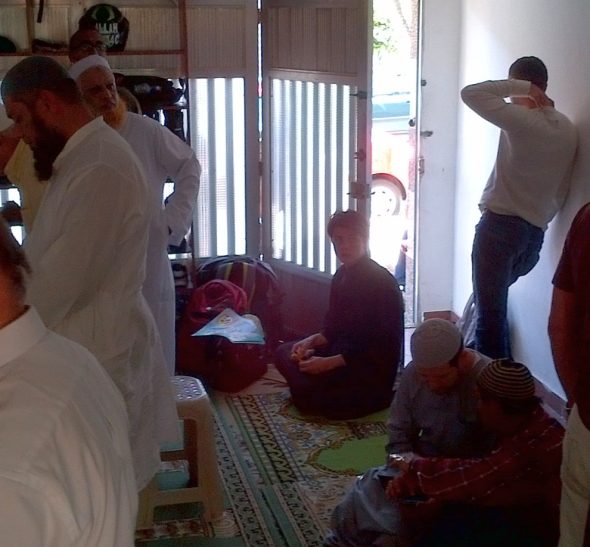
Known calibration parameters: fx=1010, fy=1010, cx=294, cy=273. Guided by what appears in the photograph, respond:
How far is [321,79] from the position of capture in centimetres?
473

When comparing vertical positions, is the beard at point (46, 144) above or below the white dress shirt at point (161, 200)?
above

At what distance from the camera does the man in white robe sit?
1.01m

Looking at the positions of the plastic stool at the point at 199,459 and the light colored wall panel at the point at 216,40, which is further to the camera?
the light colored wall panel at the point at 216,40

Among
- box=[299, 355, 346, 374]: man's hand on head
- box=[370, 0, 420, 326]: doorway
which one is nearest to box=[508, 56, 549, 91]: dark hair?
box=[370, 0, 420, 326]: doorway

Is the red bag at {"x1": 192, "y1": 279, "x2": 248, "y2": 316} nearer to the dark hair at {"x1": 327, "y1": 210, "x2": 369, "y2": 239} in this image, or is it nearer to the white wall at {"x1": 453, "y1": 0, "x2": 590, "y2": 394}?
the dark hair at {"x1": 327, "y1": 210, "x2": 369, "y2": 239}

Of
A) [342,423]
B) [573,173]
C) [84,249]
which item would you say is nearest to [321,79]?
[573,173]

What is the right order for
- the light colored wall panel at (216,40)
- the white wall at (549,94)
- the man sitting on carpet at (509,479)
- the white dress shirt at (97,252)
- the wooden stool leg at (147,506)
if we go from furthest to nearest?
the light colored wall panel at (216,40), the white wall at (549,94), the wooden stool leg at (147,506), the man sitting on carpet at (509,479), the white dress shirt at (97,252)

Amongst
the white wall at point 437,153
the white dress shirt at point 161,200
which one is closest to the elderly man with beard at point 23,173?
the white dress shirt at point 161,200

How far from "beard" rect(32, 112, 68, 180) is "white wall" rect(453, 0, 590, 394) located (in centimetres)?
228

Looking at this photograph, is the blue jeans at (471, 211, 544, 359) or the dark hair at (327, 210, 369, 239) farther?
the blue jeans at (471, 211, 544, 359)

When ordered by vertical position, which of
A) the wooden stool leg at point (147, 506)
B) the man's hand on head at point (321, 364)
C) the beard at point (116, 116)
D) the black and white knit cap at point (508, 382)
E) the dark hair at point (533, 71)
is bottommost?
the wooden stool leg at point (147, 506)

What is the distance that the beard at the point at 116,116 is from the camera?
3408mm

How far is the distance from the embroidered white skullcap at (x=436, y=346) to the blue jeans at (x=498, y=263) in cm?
142

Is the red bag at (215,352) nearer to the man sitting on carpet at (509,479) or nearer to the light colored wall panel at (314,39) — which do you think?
the light colored wall panel at (314,39)
